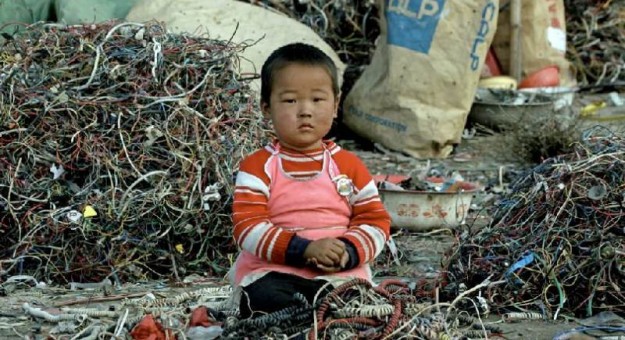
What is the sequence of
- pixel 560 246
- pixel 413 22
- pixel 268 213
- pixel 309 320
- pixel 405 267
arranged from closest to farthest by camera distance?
pixel 309 320, pixel 268 213, pixel 560 246, pixel 405 267, pixel 413 22

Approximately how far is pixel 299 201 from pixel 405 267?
5.69 feet

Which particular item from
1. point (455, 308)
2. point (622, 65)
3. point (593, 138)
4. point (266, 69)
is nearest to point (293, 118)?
point (266, 69)

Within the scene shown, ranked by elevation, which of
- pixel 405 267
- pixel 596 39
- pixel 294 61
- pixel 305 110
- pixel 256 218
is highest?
pixel 294 61

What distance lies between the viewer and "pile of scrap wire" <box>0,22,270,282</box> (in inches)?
217

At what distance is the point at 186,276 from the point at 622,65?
20.0 feet

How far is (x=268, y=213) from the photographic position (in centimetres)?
422

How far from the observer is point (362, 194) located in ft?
14.0

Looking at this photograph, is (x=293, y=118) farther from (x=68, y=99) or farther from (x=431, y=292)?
(x=68, y=99)

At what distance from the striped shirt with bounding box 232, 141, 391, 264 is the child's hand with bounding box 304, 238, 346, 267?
84mm

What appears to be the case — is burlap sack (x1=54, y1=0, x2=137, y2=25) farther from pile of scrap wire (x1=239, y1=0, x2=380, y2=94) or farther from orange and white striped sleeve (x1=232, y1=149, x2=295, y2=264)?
orange and white striped sleeve (x1=232, y1=149, x2=295, y2=264)

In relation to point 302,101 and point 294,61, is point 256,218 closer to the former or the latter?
point 302,101

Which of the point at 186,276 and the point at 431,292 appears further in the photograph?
the point at 186,276

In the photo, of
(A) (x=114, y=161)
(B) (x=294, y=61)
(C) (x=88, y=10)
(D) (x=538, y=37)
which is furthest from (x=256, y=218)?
(D) (x=538, y=37)

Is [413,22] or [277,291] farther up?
[413,22]
